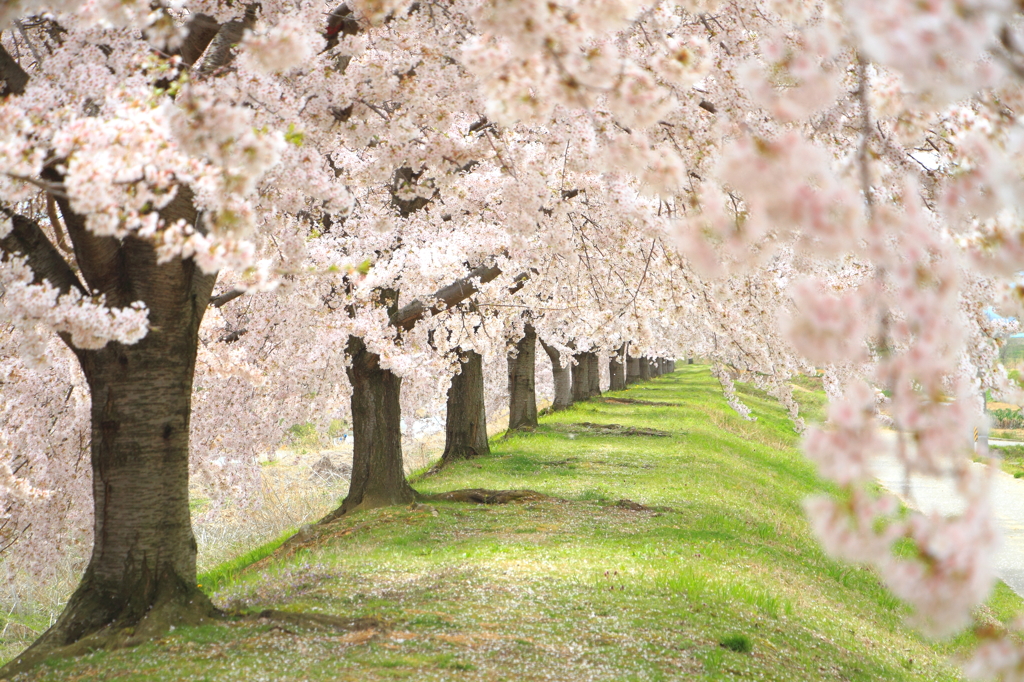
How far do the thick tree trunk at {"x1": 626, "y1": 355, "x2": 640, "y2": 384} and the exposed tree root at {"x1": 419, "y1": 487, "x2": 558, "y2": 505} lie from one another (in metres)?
40.8

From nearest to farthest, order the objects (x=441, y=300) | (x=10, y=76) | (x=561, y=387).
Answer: (x=10, y=76) < (x=441, y=300) < (x=561, y=387)

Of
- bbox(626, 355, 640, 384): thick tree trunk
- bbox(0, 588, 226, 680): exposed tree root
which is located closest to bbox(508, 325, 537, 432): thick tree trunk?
bbox(0, 588, 226, 680): exposed tree root

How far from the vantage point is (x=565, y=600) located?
9.17m

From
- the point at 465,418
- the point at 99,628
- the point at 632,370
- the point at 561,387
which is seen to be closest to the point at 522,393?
the point at 465,418

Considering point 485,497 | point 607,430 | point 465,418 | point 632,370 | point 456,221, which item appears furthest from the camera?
point 632,370

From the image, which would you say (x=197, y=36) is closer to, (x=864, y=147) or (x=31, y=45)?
(x=31, y=45)

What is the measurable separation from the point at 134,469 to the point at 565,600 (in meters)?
4.63

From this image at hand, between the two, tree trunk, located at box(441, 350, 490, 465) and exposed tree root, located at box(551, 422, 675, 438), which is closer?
tree trunk, located at box(441, 350, 490, 465)

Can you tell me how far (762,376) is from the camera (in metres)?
12.7

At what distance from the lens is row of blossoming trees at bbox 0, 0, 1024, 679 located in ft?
7.49

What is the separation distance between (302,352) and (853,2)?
13.4m

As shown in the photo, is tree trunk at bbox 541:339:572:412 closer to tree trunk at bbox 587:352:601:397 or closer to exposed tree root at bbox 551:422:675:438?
exposed tree root at bbox 551:422:675:438

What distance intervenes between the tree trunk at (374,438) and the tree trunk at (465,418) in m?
5.57

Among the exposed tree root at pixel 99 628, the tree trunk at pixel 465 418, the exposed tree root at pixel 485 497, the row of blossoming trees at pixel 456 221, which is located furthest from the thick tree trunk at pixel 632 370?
the exposed tree root at pixel 99 628
